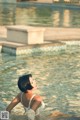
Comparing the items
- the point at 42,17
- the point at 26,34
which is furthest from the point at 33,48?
the point at 42,17

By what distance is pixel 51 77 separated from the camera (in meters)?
13.3

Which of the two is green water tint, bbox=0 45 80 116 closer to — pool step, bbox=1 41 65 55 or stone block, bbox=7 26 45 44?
pool step, bbox=1 41 65 55

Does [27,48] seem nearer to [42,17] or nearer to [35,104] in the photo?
[35,104]

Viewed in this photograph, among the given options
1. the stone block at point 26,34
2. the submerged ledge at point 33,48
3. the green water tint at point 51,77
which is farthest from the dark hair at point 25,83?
the stone block at point 26,34

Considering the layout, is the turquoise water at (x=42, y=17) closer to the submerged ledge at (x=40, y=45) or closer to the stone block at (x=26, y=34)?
the submerged ledge at (x=40, y=45)

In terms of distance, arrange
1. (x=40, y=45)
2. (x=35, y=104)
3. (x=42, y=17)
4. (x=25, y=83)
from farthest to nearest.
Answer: (x=42, y=17) < (x=40, y=45) < (x=35, y=104) < (x=25, y=83)

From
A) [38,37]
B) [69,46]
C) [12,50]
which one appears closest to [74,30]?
[69,46]

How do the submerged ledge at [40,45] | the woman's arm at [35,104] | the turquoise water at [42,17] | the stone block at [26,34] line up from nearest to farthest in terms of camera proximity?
the woman's arm at [35,104], the submerged ledge at [40,45], the stone block at [26,34], the turquoise water at [42,17]

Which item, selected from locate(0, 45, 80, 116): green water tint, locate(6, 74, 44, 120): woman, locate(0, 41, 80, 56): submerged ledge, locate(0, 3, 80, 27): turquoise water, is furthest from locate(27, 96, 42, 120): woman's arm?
locate(0, 3, 80, 27): turquoise water

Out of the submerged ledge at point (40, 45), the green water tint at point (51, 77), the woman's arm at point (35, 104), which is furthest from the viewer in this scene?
the submerged ledge at point (40, 45)

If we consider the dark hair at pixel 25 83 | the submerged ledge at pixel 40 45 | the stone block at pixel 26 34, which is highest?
→ the dark hair at pixel 25 83

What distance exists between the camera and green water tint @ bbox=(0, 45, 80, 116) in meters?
10.2

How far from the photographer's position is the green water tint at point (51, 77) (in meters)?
10.2

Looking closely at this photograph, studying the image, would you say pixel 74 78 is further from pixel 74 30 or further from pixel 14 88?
pixel 74 30
